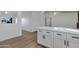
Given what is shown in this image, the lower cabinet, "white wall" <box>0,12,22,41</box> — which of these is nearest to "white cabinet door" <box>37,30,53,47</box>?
the lower cabinet

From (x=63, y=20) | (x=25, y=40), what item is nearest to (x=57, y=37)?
(x=63, y=20)

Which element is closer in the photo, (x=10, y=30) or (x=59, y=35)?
(x=10, y=30)

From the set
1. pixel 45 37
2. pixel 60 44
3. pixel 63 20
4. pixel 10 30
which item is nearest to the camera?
pixel 63 20

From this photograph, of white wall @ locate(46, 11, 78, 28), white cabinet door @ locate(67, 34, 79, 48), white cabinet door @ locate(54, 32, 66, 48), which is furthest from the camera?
white cabinet door @ locate(54, 32, 66, 48)

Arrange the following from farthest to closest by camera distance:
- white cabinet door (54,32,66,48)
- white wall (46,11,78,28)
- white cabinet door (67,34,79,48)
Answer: white cabinet door (54,32,66,48) → white cabinet door (67,34,79,48) → white wall (46,11,78,28)

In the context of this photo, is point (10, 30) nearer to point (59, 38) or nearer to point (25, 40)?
point (25, 40)

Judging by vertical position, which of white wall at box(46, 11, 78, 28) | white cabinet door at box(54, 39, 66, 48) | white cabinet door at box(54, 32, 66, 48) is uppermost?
white wall at box(46, 11, 78, 28)

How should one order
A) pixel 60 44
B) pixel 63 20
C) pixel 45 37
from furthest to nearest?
pixel 45 37 → pixel 60 44 → pixel 63 20

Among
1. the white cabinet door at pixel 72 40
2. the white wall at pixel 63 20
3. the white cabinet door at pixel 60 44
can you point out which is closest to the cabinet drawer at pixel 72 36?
the white cabinet door at pixel 72 40

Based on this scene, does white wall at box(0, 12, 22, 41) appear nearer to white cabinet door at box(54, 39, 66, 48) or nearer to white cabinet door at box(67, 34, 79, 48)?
white cabinet door at box(54, 39, 66, 48)
